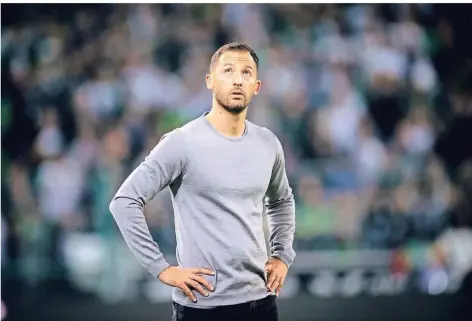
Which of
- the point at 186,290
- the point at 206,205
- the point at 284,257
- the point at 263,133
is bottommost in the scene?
the point at 186,290

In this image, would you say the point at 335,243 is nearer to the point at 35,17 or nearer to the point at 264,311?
the point at 35,17

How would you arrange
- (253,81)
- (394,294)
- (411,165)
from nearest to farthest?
(253,81), (394,294), (411,165)

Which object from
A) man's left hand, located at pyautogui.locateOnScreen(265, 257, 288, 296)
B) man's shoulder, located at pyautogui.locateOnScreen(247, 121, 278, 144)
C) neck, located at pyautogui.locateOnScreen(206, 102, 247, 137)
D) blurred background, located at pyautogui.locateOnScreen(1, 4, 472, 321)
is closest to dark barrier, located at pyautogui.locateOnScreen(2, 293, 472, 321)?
blurred background, located at pyautogui.locateOnScreen(1, 4, 472, 321)

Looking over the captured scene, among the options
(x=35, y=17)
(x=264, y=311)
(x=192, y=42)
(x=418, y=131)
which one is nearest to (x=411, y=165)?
(x=418, y=131)

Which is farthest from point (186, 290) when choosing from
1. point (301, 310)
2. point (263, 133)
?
point (301, 310)

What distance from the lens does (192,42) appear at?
581 centimetres

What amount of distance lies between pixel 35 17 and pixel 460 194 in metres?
3.13

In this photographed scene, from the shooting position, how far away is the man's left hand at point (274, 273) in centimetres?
249

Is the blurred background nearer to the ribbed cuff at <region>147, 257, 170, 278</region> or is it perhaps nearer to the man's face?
the ribbed cuff at <region>147, 257, 170, 278</region>

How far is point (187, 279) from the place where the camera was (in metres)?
2.34

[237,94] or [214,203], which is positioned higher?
[237,94]

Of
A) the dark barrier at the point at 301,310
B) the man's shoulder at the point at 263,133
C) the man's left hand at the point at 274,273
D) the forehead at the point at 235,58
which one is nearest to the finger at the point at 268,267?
the man's left hand at the point at 274,273

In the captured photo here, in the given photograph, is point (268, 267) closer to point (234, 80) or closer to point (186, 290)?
point (186, 290)

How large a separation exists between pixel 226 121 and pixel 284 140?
3291mm
